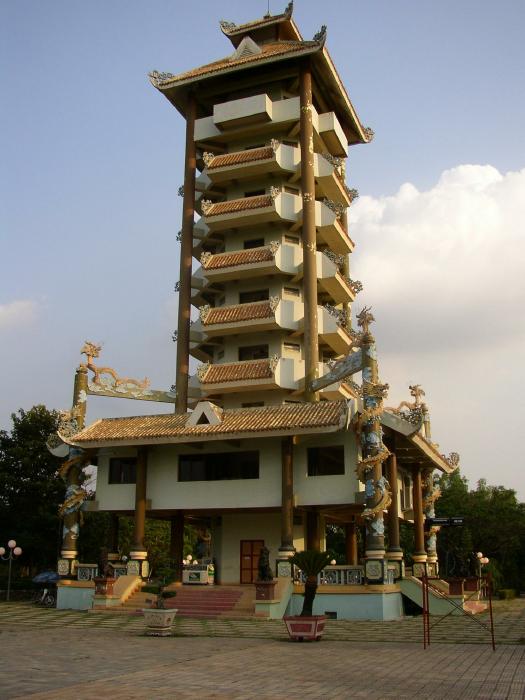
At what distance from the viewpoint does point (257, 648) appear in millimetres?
18406

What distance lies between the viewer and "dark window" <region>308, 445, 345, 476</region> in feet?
105

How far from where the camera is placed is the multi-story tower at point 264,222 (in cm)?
3794

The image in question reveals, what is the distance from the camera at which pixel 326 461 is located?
1272 inches

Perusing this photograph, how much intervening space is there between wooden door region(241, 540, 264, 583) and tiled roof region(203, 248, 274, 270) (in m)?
14.5

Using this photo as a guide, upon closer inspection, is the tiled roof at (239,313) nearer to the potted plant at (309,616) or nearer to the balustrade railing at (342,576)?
the balustrade railing at (342,576)

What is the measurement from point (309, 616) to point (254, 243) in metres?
25.1

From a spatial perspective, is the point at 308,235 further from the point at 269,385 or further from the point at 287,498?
the point at 287,498

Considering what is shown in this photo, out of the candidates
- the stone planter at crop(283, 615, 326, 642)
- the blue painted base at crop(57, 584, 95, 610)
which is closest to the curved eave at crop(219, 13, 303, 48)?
the blue painted base at crop(57, 584, 95, 610)

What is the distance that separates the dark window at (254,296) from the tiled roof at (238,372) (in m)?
4.18

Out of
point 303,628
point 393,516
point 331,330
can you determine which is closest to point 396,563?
point 393,516

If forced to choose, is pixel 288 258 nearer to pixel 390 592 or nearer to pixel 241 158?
pixel 241 158

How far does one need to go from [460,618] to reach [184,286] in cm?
2224

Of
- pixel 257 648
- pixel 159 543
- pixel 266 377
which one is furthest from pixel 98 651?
pixel 159 543

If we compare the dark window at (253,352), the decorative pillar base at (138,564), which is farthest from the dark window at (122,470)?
the dark window at (253,352)
